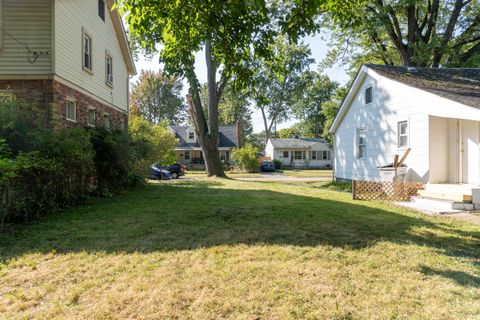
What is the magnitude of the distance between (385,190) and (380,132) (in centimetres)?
335

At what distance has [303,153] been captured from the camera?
153 feet

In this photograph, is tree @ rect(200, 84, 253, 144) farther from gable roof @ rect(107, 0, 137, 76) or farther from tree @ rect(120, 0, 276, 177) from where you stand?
tree @ rect(120, 0, 276, 177)

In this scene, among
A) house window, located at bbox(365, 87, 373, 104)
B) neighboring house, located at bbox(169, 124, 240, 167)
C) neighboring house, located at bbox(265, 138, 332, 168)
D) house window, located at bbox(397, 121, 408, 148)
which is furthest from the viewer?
neighboring house, located at bbox(265, 138, 332, 168)

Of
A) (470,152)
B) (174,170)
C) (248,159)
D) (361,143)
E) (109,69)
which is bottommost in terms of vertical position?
(174,170)

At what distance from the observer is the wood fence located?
10.4 metres

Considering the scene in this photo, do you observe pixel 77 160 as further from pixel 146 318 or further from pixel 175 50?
pixel 146 318

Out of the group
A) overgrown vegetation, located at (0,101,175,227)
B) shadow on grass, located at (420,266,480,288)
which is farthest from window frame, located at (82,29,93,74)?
shadow on grass, located at (420,266,480,288)

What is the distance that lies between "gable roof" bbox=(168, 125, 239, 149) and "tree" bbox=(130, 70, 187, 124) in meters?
12.8

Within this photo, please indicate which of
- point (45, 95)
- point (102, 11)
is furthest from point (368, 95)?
point (102, 11)

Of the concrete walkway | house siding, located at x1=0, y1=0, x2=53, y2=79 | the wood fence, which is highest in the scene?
house siding, located at x1=0, y1=0, x2=53, y2=79

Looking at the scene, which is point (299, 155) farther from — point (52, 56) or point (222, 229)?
point (222, 229)

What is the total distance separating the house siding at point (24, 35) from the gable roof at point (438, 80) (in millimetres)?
12128

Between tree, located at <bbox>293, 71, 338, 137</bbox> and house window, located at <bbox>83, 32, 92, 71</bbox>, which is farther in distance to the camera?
tree, located at <bbox>293, 71, 338, 137</bbox>

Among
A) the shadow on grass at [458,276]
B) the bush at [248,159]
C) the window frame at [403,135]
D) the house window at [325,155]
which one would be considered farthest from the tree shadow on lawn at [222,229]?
the house window at [325,155]
